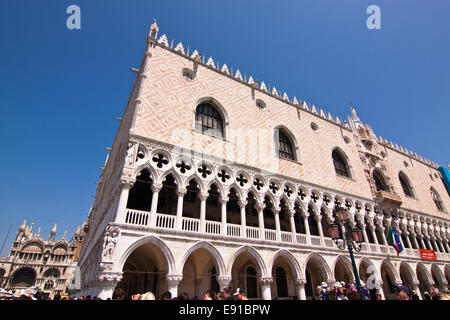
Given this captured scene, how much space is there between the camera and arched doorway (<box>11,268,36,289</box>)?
1373 inches

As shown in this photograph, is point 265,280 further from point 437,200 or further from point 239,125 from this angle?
point 437,200

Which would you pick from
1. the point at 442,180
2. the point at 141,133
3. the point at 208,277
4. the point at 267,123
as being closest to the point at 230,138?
the point at 267,123

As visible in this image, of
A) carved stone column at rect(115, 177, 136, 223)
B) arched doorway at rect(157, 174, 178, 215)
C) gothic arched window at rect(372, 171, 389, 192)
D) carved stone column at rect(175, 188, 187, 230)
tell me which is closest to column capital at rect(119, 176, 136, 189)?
carved stone column at rect(115, 177, 136, 223)

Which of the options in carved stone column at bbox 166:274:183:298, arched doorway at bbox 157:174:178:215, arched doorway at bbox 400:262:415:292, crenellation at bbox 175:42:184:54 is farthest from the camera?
arched doorway at bbox 400:262:415:292

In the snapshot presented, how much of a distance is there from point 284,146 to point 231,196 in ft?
16.0

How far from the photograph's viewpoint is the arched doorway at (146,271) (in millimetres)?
9864

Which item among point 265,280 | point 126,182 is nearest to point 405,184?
point 265,280

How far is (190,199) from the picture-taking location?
11953 millimetres

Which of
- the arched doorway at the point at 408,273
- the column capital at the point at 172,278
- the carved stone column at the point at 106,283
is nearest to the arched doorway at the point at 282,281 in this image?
the column capital at the point at 172,278

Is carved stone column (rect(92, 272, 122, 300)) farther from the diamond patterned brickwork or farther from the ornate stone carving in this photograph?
the diamond patterned brickwork

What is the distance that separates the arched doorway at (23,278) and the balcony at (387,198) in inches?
1793

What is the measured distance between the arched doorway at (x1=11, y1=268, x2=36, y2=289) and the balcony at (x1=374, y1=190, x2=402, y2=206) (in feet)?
149

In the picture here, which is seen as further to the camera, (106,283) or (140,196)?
(140,196)

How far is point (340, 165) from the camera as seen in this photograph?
17641 millimetres
